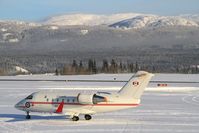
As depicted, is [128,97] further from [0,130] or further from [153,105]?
[153,105]

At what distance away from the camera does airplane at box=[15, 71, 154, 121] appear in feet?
107

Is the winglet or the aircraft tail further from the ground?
the aircraft tail

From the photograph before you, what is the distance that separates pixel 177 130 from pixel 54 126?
7.42m

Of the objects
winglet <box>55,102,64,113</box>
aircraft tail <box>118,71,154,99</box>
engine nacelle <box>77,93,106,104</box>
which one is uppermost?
aircraft tail <box>118,71,154,99</box>

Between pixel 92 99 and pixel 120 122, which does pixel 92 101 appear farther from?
pixel 120 122

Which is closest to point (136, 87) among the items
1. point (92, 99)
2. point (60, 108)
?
point (92, 99)

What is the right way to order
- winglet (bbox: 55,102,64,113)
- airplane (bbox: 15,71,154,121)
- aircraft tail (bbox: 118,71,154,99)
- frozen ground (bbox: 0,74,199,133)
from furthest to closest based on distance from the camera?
winglet (bbox: 55,102,64,113), aircraft tail (bbox: 118,71,154,99), airplane (bbox: 15,71,154,121), frozen ground (bbox: 0,74,199,133)

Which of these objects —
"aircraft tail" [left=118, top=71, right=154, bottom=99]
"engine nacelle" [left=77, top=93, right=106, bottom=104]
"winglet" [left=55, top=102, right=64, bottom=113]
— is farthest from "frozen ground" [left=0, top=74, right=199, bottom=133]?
"aircraft tail" [left=118, top=71, right=154, bottom=99]

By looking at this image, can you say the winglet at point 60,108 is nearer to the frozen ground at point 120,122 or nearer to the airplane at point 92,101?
the airplane at point 92,101

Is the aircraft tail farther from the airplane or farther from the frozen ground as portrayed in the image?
the frozen ground

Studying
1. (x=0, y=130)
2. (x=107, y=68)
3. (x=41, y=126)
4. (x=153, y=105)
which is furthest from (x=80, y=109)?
(x=107, y=68)

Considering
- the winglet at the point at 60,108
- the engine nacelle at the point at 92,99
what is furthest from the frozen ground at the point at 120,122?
the engine nacelle at the point at 92,99

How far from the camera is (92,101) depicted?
107 feet

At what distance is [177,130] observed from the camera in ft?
95.3
